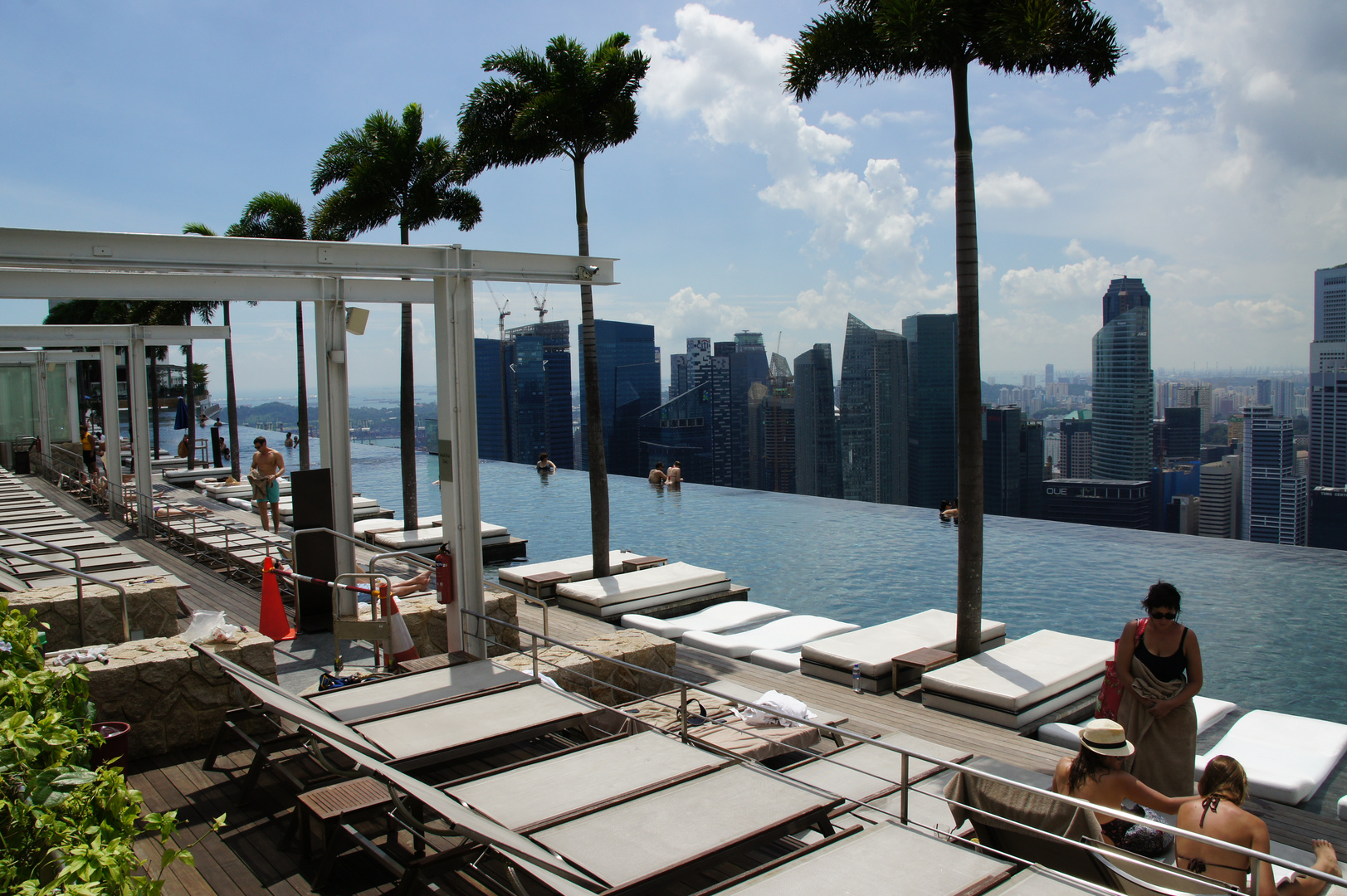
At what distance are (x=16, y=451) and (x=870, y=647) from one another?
2821 cm

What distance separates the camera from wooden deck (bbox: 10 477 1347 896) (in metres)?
4.07

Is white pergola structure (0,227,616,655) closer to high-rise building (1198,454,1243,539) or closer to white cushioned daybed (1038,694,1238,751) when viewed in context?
white cushioned daybed (1038,694,1238,751)

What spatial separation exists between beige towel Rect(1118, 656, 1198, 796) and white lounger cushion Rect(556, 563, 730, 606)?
7.18 metres

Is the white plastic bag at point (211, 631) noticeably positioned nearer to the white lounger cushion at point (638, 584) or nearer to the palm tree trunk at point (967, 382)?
the white lounger cushion at point (638, 584)

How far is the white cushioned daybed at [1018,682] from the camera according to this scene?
23.5 ft

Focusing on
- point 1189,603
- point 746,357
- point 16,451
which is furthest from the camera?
point 746,357

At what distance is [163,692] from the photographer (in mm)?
5555

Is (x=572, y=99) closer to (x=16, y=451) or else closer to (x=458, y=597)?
(x=458, y=597)

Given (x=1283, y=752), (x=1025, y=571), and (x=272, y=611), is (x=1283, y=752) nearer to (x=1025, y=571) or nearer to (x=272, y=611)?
(x=1025, y=571)

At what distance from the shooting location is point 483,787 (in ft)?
14.1

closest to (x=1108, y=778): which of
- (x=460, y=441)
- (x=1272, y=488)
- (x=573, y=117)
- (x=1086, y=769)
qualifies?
(x=1086, y=769)

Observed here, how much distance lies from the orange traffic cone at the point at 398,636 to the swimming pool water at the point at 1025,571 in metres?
6.65

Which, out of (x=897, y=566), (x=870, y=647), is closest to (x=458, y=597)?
(x=870, y=647)

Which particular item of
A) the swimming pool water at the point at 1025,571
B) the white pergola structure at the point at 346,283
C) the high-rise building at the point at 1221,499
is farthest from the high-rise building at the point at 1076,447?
the white pergola structure at the point at 346,283
